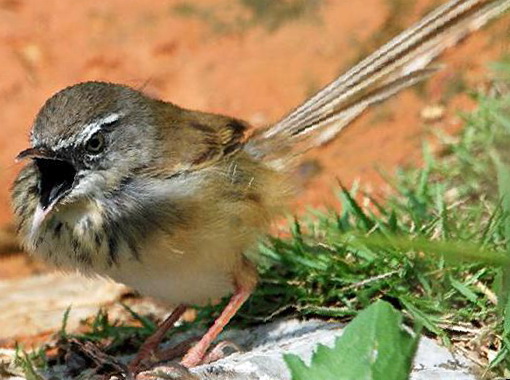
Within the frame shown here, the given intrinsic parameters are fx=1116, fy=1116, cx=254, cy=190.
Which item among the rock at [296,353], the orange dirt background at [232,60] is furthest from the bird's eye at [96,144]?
the orange dirt background at [232,60]

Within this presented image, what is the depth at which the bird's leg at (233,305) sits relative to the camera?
5.11 m

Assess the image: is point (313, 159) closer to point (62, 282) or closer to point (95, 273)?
point (62, 282)

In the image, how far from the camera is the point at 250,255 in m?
5.26

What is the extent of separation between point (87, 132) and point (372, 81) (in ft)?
4.76

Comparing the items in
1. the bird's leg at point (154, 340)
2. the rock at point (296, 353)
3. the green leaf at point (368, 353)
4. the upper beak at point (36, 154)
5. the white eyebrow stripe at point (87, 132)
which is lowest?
the rock at point (296, 353)

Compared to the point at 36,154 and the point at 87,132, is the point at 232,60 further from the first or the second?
the point at 36,154

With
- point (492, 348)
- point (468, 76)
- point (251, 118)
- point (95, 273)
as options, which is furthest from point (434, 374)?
point (251, 118)

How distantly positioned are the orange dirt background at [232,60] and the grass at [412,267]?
1421 mm

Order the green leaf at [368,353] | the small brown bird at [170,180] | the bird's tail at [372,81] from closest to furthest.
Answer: the green leaf at [368,353] → the small brown bird at [170,180] → the bird's tail at [372,81]

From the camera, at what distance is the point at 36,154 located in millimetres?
4648

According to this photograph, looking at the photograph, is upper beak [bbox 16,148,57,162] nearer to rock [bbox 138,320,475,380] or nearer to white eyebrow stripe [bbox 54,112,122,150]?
white eyebrow stripe [bbox 54,112,122,150]

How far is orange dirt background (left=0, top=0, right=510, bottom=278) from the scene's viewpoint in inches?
307

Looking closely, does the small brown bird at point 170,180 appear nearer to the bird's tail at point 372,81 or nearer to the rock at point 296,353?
the bird's tail at point 372,81

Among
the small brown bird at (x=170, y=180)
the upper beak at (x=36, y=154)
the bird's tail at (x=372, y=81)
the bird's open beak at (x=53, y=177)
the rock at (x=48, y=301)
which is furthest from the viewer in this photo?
the rock at (x=48, y=301)
